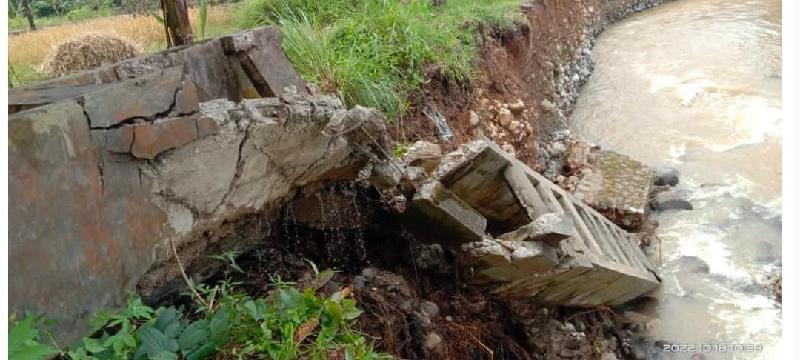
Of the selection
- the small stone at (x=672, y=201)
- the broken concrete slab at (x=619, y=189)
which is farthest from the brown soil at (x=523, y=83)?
the small stone at (x=672, y=201)

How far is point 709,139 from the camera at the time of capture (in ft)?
20.2

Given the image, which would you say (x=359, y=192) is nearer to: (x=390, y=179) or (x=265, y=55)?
(x=390, y=179)

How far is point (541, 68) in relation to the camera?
7.14 metres

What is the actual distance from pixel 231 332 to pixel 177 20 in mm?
2176

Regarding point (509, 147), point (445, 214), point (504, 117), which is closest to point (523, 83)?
point (504, 117)

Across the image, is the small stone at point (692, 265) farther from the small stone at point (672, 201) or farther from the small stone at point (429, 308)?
the small stone at point (429, 308)

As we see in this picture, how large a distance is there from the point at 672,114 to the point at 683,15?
16.9ft

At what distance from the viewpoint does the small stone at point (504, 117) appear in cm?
541

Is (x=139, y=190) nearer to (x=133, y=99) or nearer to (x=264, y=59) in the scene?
(x=133, y=99)

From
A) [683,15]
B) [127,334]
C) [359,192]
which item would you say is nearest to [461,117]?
[359,192]

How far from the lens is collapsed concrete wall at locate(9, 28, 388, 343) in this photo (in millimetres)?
1619

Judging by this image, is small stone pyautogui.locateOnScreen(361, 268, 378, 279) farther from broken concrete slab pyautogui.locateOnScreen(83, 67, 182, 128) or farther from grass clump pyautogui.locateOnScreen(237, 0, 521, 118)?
grass clump pyautogui.locateOnScreen(237, 0, 521, 118)

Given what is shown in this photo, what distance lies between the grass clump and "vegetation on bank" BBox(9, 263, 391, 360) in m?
2.03

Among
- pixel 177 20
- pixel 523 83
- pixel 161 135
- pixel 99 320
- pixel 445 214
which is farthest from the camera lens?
pixel 523 83
